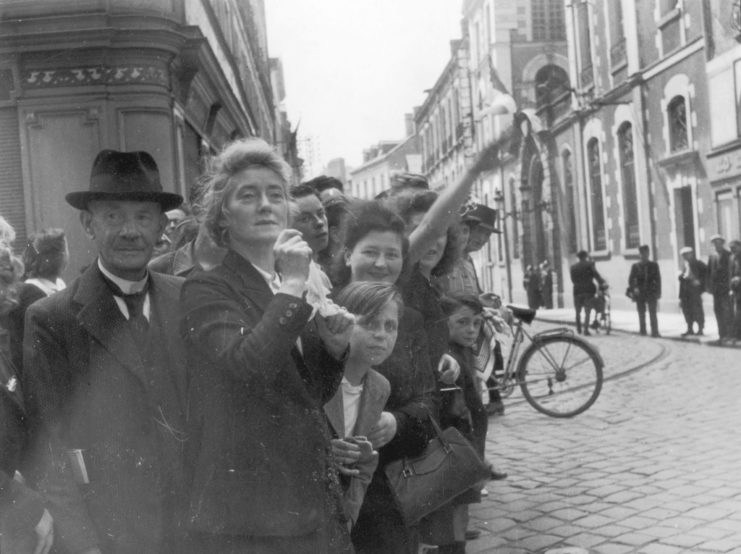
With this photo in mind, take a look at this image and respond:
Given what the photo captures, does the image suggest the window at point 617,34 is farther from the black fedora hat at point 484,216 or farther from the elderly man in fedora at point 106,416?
the elderly man in fedora at point 106,416

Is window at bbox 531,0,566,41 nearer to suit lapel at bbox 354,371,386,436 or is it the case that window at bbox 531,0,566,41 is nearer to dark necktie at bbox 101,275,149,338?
suit lapel at bbox 354,371,386,436

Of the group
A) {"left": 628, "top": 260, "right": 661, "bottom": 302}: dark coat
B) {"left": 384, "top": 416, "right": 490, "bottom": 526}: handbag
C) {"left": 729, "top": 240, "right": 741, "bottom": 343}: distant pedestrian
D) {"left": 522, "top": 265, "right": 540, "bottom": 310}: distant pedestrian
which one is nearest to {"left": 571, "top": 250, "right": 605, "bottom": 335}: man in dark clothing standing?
{"left": 628, "top": 260, "right": 661, "bottom": 302}: dark coat

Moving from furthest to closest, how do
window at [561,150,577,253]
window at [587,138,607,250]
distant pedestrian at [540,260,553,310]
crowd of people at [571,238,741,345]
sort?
window at [561,150,577,253], distant pedestrian at [540,260,553,310], window at [587,138,607,250], crowd of people at [571,238,741,345]

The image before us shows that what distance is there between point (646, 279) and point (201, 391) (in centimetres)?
1510

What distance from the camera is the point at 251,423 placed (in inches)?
79.9

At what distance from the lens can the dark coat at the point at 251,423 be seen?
198 cm

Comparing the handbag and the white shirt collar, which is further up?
the white shirt collar

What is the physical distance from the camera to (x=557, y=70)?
33062mm

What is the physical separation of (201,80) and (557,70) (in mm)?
24506

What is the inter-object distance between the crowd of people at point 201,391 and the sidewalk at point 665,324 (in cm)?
1222

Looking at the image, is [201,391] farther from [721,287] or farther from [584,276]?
[584,276]

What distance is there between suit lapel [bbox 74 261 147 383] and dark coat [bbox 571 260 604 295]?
1543cm

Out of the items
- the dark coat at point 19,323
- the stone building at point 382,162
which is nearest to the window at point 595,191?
the stone building at point 382,162

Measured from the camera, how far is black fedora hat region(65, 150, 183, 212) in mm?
2348
